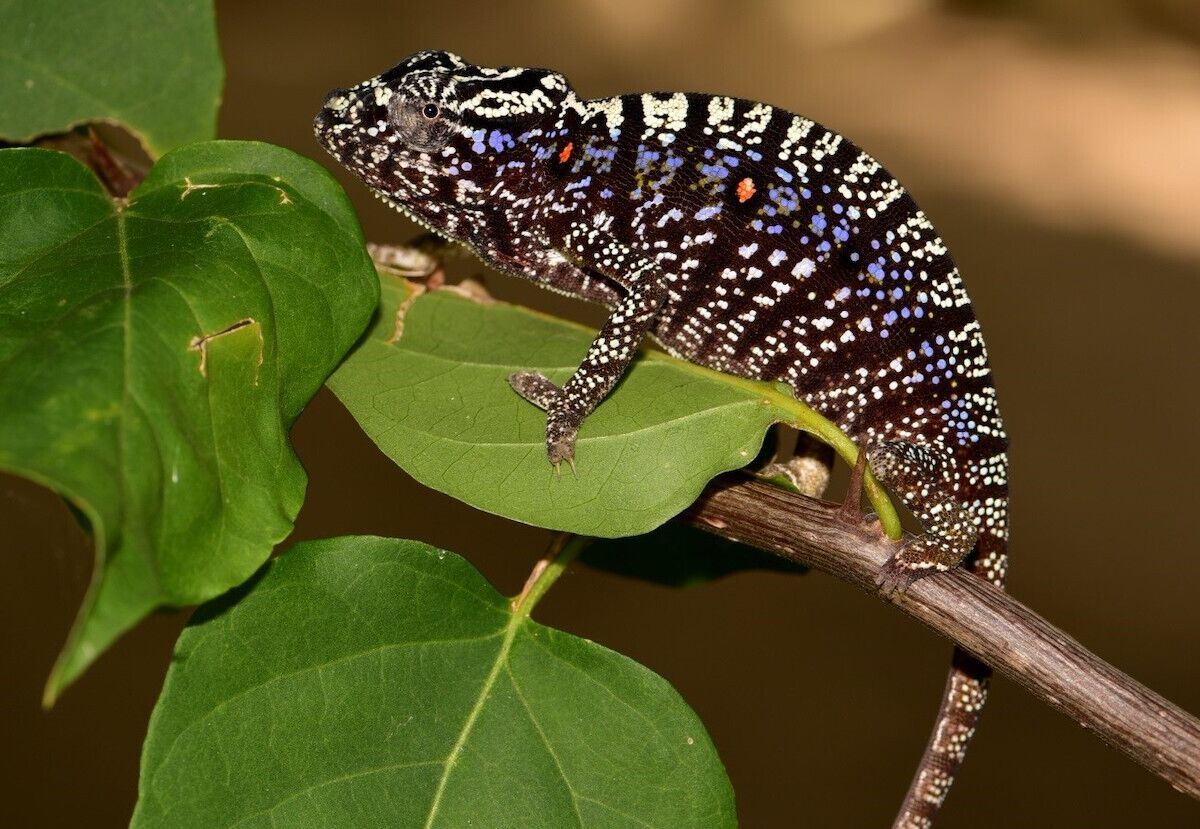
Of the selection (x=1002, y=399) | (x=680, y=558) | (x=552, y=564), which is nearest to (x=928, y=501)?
(x=680, y=558)

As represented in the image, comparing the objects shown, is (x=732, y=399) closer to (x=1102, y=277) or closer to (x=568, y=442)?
(x=568, y=442)

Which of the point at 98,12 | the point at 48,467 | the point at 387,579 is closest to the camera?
the point at 48,467

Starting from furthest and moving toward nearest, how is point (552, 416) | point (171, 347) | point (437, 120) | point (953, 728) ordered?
point (953, 728) → point (437, 120) → point (552, 416) → point (171, 347)

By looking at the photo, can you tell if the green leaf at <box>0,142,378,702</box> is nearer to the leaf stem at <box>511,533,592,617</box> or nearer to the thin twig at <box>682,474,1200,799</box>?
the leaf stem at <box>511,533,592,617</box>

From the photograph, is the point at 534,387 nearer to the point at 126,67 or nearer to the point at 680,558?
the point at 680,558

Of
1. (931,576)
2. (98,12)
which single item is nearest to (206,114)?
(98,12)

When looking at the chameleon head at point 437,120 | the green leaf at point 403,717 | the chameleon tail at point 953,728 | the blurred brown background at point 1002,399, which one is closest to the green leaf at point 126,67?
the chameleon head at point 437,120
